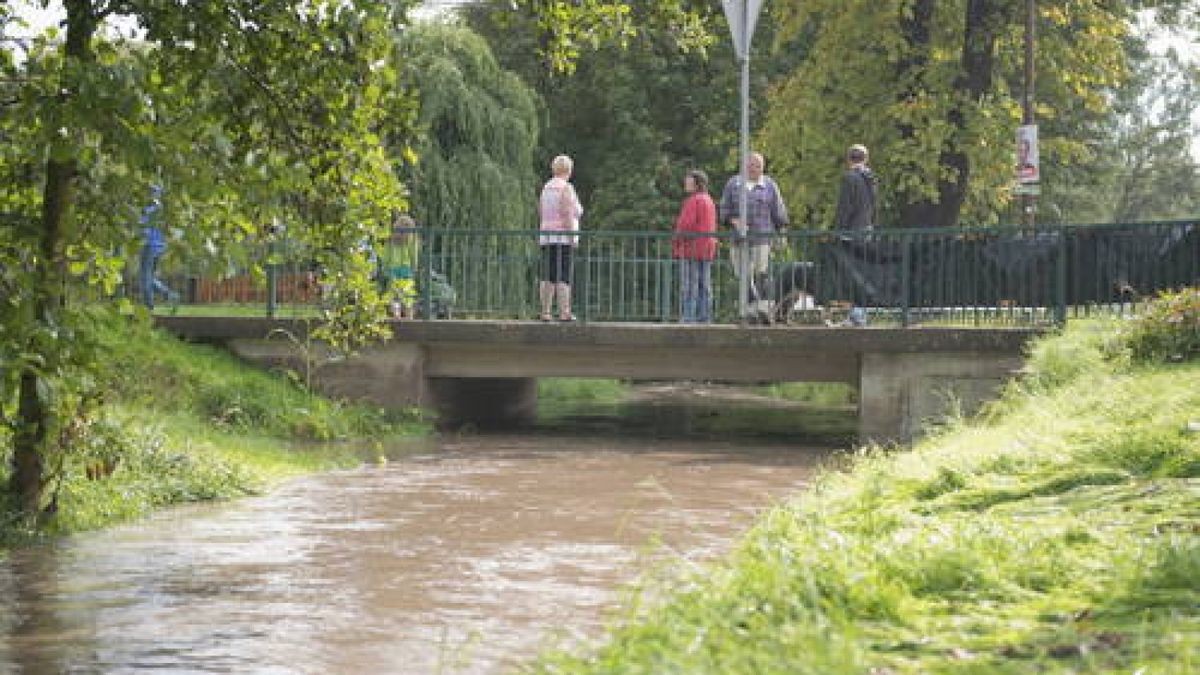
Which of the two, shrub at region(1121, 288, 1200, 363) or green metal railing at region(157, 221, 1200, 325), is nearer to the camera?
shrub at region(1121, 288, 1200, 363)

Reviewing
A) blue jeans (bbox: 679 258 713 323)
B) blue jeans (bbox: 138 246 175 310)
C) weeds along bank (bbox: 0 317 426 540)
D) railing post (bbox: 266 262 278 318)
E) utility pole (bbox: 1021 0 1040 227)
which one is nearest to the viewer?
weeds along bank (bbox: 0 317 426 540)

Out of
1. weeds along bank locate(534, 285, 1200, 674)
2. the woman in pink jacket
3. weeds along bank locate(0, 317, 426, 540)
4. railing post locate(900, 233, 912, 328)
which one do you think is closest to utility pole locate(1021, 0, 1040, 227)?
railing post locate(900, 233, 912, 328)

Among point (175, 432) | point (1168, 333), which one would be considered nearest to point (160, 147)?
point (175, 432)

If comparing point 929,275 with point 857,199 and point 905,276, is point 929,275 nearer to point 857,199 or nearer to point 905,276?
point 905,276

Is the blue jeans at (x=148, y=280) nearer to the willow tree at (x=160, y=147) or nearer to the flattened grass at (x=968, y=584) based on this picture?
the willow tree at (x=160, y=147)

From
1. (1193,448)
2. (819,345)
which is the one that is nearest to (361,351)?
(819,345)

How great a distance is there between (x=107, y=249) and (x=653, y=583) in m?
4.16

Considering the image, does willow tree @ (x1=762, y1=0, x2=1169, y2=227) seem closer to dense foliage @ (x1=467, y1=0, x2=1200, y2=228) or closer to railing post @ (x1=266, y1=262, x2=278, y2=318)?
dense foliage @ (x1=467, y1=0, x2=1200, y2=228)

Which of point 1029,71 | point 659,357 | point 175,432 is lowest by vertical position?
point 175,432

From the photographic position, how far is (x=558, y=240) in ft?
69.8

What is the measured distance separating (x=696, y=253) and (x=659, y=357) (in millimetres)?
1472

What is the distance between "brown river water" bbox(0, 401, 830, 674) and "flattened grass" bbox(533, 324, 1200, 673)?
457 mm

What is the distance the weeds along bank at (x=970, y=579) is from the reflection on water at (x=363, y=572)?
47 centimetres

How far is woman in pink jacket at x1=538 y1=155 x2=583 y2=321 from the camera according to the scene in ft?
69.8
